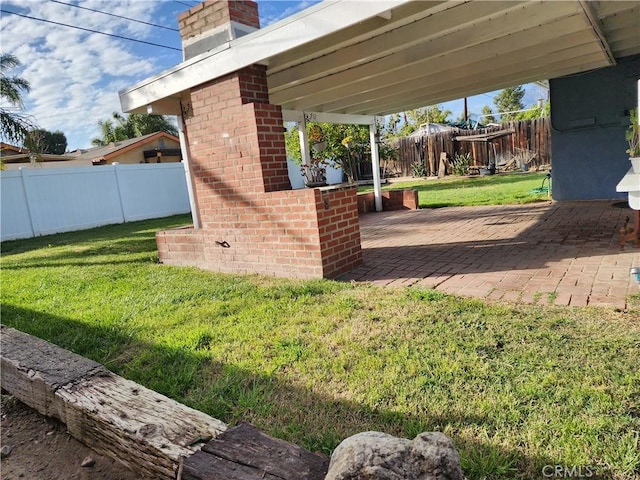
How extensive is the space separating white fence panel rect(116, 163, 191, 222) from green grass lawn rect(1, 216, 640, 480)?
1048 centimetres

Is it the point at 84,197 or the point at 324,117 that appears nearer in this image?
the point at 324,117

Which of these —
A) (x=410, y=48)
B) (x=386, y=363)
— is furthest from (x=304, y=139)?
(x=386, y=363)

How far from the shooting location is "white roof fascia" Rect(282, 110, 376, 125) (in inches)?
333

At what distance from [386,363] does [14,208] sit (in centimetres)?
1270

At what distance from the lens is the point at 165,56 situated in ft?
56.1

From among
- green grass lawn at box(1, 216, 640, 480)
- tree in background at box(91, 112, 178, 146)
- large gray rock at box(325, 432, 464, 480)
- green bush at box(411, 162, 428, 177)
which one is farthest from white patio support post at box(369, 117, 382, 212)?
tree in background at box(91, 112, 178, 146)

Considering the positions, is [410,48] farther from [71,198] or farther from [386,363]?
[71,198]

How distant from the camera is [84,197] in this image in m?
12.8

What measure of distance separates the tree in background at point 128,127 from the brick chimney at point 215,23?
32.6 m

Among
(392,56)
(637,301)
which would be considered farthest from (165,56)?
(637,301)

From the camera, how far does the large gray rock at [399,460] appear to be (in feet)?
3.65

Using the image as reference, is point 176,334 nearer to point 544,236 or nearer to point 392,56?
point 392,56

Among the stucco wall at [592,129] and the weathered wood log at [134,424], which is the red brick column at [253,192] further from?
the stucco wall at [592,129]

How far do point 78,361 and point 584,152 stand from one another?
30.4 ft
